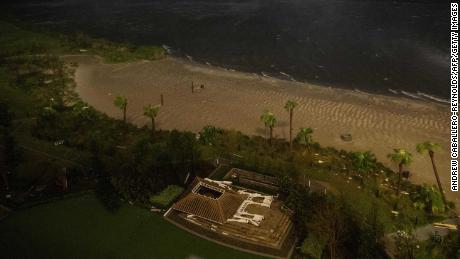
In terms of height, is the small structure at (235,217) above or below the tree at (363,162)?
below

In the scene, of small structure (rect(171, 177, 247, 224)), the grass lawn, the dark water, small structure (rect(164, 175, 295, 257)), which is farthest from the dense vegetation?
the dark water

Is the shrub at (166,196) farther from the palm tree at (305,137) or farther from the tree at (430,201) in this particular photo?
the tree at (430,201)

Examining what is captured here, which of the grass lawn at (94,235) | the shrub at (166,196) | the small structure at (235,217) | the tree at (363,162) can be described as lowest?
the grass lawn at (94,235)

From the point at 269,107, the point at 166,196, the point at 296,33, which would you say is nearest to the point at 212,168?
the point at 166,196

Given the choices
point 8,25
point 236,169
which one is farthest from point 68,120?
point 8,25

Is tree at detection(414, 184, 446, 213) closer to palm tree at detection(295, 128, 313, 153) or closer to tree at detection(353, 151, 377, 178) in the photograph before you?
tree at detection(353, 151, 377, 178)

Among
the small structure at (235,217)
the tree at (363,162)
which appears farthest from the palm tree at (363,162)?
the small structure at (235,217)

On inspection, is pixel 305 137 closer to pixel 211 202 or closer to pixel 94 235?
pixel 211 202
